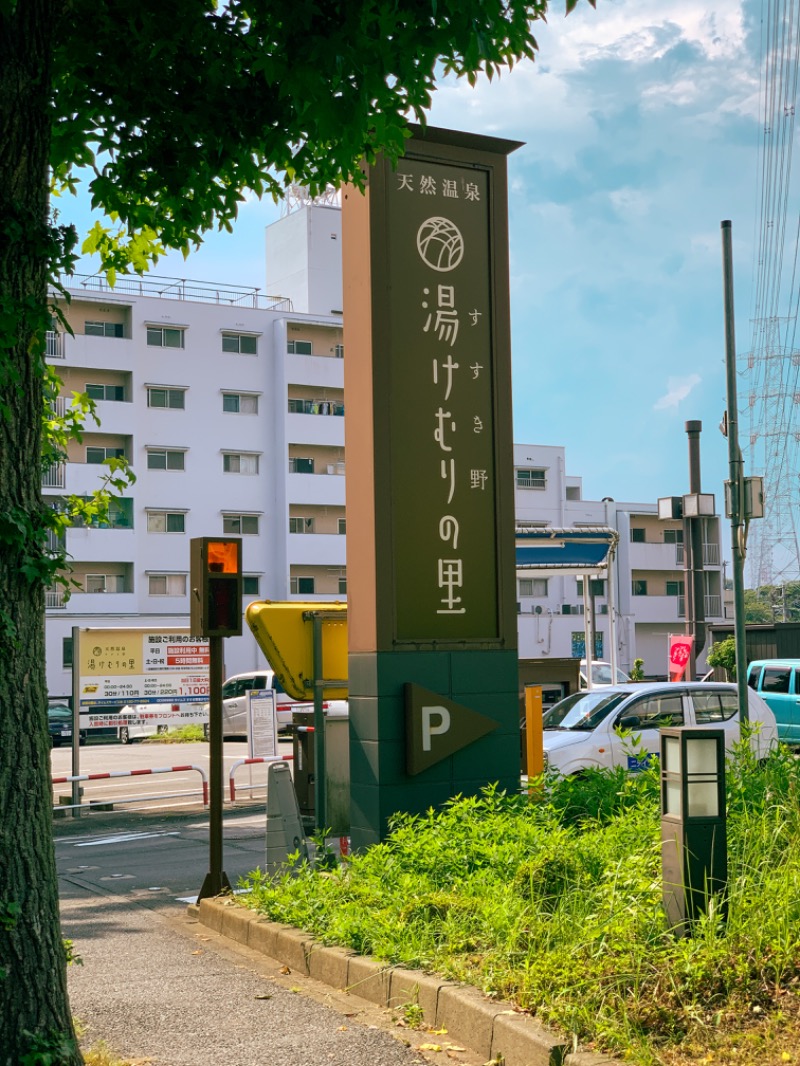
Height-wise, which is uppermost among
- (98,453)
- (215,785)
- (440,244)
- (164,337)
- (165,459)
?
(164,337)

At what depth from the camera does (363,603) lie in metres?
9.77

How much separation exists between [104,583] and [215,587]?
4403 cm

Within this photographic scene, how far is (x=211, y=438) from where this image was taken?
55969 millimetres

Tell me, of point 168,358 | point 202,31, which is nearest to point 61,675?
point 168,358

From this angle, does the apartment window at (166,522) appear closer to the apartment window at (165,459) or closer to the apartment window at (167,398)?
the apartment window at (165,459)

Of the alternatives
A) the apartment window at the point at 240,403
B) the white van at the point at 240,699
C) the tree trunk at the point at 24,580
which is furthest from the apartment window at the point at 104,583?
the tree trunk at the point at 24,580

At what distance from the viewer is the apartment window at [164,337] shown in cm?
5450

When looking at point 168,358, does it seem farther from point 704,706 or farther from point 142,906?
point 142,906

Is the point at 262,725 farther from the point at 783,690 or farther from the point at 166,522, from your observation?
the point at 166,522

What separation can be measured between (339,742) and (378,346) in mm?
3581

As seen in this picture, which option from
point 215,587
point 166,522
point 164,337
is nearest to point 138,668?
point 215,587

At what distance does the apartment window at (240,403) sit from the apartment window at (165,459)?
3204 mm

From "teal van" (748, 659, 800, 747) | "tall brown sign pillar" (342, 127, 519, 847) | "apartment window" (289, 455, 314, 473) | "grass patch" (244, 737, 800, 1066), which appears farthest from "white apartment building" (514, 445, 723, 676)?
"grass patch" (244, 737, 800, 1066)

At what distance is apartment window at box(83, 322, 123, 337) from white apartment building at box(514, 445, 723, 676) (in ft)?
76.1
